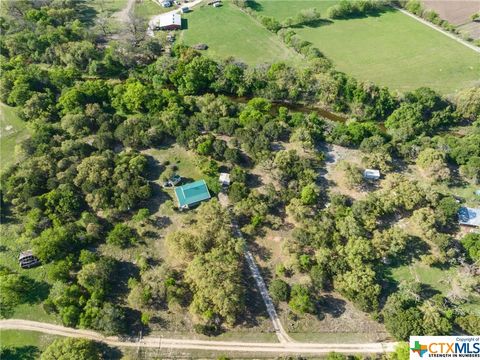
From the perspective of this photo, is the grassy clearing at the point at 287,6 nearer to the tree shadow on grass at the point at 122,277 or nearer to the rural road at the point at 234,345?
the tree shadow on grass at the point at 122,277

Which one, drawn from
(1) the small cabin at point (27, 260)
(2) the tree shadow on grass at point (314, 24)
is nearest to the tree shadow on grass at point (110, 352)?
(1) the small cabin at point (27, 260)

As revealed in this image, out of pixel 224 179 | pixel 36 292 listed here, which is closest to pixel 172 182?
pixel 224 179

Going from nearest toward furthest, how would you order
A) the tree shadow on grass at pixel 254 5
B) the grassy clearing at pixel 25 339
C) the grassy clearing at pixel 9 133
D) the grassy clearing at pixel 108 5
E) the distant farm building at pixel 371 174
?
A: 1. the grassy clearing at pixel 25 339
2. the distant farm building at pixel 371 174
3. the grassy clearing at pixel 9 133
4. the tree shadow on grass at pixel 254 5
5. the grassy clearing at pixel 108 5

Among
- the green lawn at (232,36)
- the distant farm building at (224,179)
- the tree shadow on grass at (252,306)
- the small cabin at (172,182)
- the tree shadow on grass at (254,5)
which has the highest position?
the tree shadow on grass at (254,5)

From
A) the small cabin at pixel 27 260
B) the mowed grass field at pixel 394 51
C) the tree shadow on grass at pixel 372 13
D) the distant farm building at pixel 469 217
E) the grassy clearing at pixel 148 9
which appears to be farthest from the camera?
the grassy clearing at pixel 148 9

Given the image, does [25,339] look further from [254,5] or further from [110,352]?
[254,5]

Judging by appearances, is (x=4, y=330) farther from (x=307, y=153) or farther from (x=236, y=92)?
(x=236, y=92)
